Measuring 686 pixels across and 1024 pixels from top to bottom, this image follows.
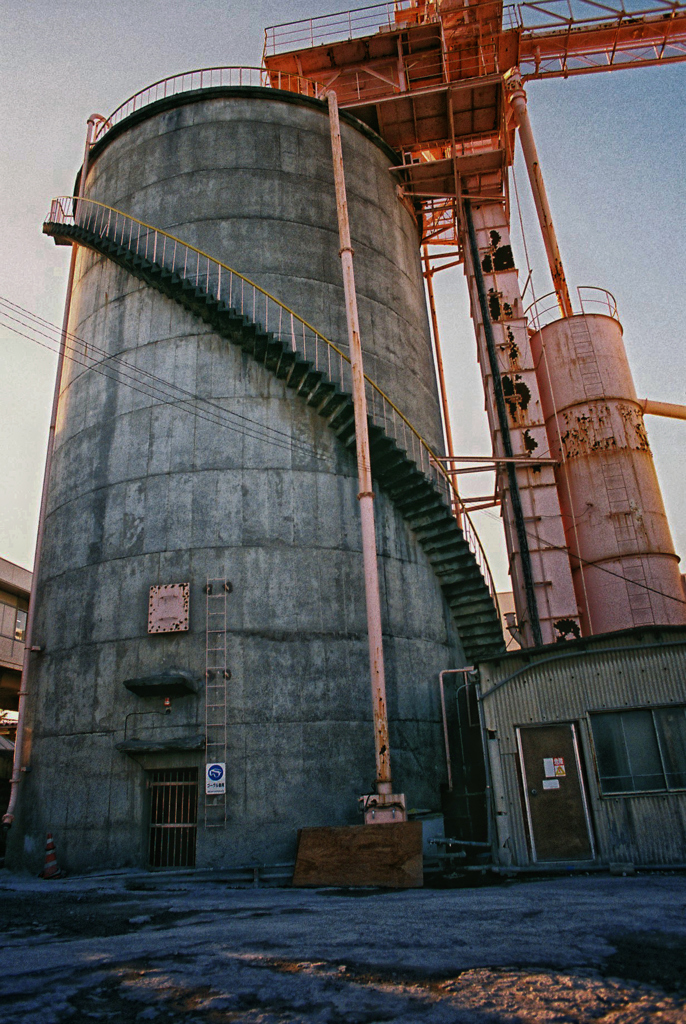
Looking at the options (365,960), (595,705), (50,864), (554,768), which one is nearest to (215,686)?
(50,864)

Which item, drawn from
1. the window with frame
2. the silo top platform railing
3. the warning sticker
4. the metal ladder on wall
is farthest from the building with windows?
the window with frame

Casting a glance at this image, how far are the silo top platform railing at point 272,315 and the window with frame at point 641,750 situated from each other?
16.9ft

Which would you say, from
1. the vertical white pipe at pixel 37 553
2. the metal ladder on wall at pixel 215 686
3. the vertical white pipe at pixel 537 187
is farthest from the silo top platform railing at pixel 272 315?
the vertical white pipe at pixel 537 187

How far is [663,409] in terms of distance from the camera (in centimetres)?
2225

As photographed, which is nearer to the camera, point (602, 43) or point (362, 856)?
point (362, 856)

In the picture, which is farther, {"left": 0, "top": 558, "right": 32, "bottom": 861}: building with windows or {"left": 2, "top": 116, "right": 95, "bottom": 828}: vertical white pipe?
{"left": 0, "top": 558, "right": 32, "bottom": 861}: building with windows

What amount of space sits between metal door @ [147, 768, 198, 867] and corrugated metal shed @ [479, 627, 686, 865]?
16.8ft

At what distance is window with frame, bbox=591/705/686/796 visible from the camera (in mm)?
10398

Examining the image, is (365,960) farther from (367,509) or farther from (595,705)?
(367,509)

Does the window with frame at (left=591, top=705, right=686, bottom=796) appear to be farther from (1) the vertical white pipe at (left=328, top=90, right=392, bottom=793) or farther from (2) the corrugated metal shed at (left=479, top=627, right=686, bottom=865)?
(1) the vertical white pipe at (left=328, top=90, right=392, bottom=793)

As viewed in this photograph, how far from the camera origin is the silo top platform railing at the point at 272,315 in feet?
49.3

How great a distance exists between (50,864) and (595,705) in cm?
955

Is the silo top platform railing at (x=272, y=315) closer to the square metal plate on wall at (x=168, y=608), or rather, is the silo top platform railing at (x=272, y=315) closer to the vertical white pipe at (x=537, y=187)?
the square metal plate on wall at (x=168, y=608)

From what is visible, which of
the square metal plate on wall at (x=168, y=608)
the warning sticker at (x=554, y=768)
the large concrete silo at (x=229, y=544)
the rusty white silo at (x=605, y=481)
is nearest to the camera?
the warning sticker at (x=554, y=768)
